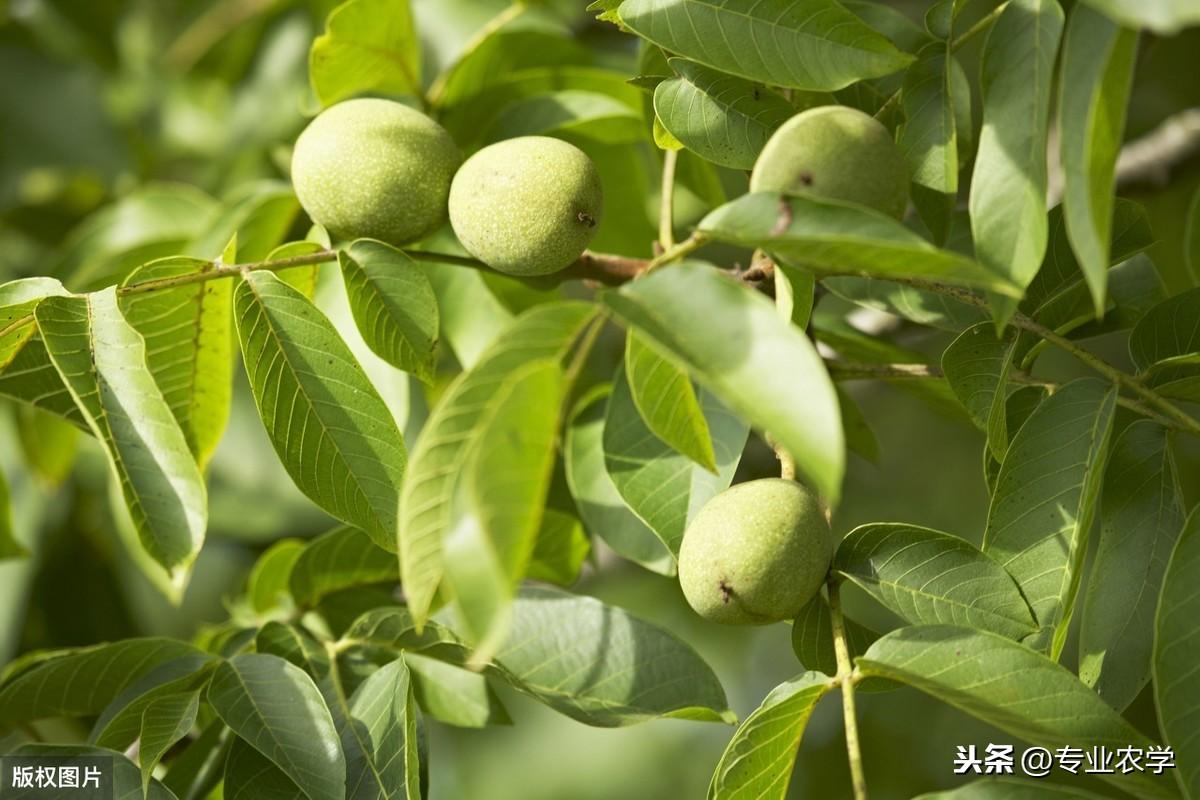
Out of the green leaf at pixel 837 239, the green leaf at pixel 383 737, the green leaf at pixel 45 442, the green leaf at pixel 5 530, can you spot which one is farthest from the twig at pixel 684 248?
the green leaf at pixel 45 442

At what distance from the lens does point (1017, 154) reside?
85 centimetres

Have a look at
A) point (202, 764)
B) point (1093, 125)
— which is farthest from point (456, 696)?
point (1093, 125)

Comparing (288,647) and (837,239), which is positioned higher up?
(837,239)

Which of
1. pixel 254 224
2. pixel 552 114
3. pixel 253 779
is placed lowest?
pixel 253 779

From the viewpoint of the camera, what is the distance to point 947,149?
3.29 ft

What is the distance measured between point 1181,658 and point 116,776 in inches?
35.2

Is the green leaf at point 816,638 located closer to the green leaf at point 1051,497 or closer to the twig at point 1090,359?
the green leaf at point 1051,497

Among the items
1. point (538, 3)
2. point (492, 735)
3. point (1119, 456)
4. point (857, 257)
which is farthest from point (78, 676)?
point (492, 735)

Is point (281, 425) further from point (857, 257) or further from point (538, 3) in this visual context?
point (538, 3)

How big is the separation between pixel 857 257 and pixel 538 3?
145 cm

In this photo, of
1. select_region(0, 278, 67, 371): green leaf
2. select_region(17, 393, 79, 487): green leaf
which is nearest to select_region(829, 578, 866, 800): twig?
select_region(0, 278, 67, 371): green leaf

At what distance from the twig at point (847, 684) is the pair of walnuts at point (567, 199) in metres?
0.03

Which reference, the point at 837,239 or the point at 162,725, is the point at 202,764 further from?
the point at 837,239

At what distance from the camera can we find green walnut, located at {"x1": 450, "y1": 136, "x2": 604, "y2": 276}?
3.36 feet
